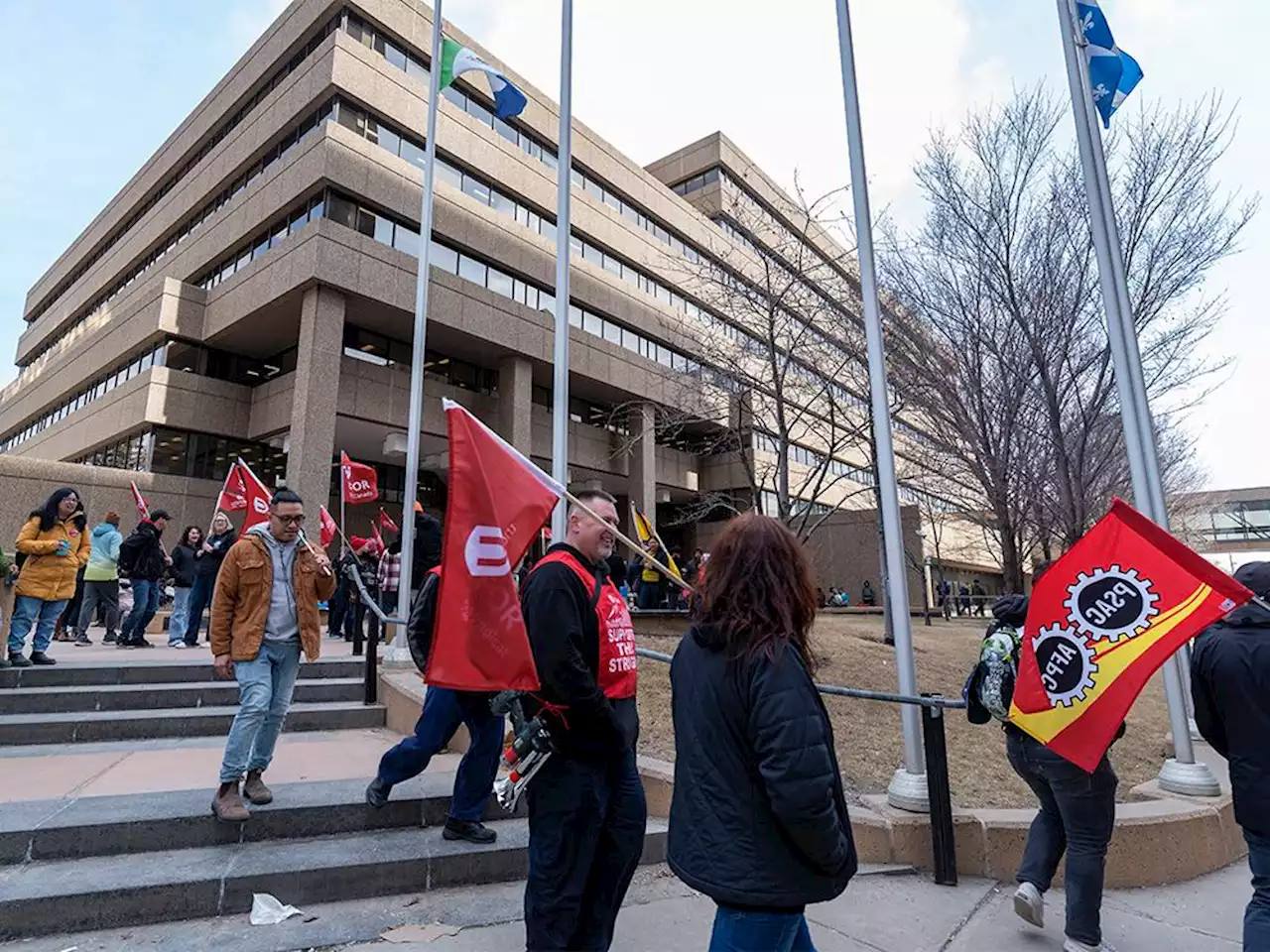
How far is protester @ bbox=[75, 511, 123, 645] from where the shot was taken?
1005 cm

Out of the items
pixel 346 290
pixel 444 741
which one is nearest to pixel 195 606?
pixel 444 741

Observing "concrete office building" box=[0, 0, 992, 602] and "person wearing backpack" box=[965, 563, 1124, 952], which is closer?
"person wearing backpack" box=[965, 563, 1124, 952]

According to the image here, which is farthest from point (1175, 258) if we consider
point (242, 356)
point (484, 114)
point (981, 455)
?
point (242, 356)

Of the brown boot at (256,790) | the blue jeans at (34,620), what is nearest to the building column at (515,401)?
the blue jeans at (34,620)

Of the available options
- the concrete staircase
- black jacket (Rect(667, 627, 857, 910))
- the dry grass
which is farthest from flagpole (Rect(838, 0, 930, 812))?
black jacket (Rect(667, 627, 857, 910))

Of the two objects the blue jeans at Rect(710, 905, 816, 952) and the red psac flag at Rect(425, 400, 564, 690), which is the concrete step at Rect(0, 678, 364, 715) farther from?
the blue jeans at Rect(710, 905, 816, 952)

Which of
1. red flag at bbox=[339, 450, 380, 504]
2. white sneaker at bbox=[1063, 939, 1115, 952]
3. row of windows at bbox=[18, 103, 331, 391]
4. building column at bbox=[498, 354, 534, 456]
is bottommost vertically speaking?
white sneaker at bbox=[1063, 939, 1115, 952]

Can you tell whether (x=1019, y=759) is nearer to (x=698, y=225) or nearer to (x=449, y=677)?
(x=449, y=677)

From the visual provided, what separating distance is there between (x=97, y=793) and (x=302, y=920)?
2.09m

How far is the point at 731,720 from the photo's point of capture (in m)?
2.15

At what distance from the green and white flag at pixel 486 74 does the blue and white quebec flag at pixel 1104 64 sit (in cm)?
734

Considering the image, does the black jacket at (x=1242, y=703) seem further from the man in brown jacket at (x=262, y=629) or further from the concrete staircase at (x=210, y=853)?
the man in brown jacket at (x=262, y=629)

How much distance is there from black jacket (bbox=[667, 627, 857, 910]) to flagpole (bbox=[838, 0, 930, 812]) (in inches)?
124

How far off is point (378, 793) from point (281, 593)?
1.44 metres
